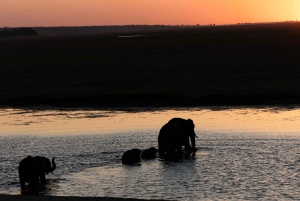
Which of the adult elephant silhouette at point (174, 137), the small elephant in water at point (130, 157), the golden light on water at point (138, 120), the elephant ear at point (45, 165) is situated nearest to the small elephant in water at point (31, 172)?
the elephant ear at point (45, 165)

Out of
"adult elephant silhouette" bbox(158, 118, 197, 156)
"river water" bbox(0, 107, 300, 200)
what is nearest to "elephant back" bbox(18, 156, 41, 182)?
"river water" bbox(0, 107, 300, 200)

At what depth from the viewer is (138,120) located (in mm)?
35281

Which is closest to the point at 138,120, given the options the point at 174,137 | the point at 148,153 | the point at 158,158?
the point at 174,137

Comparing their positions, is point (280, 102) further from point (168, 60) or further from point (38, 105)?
point (168, 60)

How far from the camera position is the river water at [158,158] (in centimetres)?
A: 2005

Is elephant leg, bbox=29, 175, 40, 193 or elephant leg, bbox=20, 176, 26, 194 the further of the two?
elephant leg, bbox=29, 175, 40, 193

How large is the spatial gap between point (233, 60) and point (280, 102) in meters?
33.0

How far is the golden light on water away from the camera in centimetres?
3164

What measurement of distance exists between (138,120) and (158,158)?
32.7ft

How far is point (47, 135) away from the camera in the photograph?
3098 cm

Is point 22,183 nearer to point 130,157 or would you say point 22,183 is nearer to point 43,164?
point 43,164

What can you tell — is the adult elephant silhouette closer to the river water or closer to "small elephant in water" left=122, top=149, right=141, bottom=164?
the river water

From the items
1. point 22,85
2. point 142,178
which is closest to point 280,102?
point 142,178

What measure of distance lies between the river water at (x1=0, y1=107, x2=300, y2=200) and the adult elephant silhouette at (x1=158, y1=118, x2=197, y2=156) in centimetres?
70
